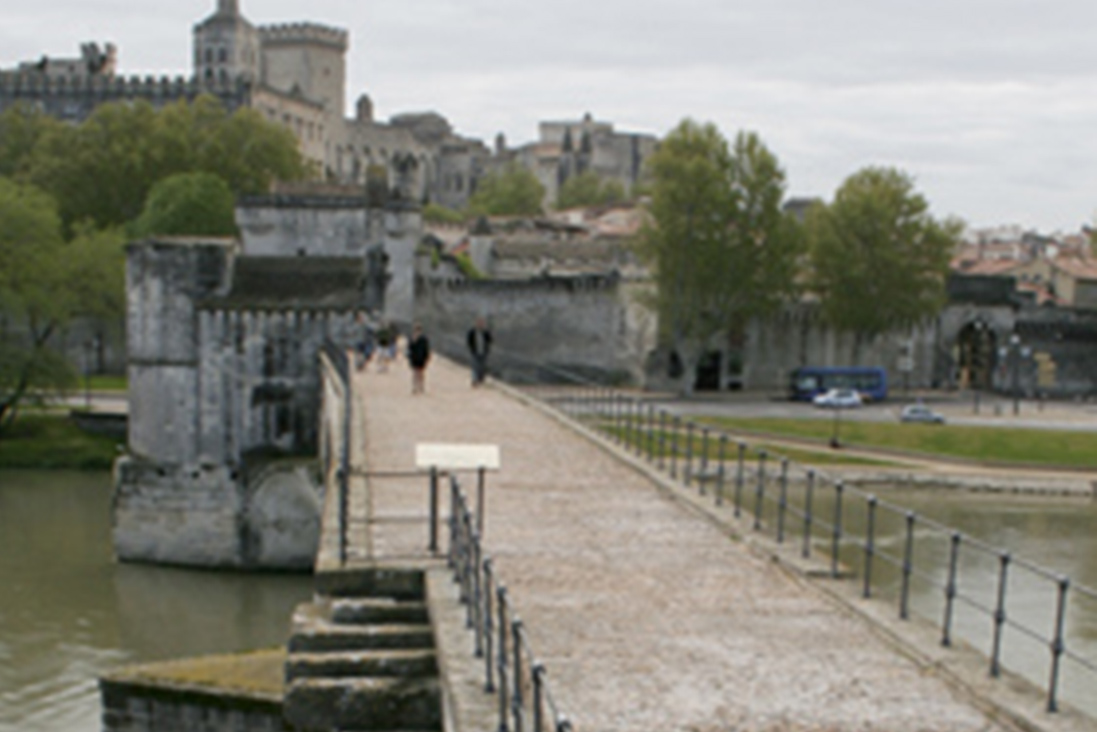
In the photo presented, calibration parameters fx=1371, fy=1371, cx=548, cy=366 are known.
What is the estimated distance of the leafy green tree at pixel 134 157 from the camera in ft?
213

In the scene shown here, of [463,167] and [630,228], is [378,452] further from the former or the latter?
[463,167]

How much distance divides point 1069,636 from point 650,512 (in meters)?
12.8

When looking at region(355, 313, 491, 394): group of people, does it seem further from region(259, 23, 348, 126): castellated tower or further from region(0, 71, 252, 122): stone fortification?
region(259, 23, 348, 126): castellated tower

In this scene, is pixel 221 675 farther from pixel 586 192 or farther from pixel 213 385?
pixel 586 192

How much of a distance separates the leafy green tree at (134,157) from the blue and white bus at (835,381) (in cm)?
2723

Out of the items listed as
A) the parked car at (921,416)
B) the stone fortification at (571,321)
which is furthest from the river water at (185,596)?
the stone fortification at (571,321)

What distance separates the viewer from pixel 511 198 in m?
109

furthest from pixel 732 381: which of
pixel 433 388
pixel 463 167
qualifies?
pixel 463 167

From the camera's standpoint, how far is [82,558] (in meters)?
32.0

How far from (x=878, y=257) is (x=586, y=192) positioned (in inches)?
2550

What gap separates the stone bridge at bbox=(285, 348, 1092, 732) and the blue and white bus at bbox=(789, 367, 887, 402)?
47.1 m

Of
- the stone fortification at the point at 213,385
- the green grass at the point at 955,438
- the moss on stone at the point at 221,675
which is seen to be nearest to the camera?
the moss on stone at the point at 221,675

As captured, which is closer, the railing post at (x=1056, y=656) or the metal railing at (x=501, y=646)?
the metal railing at (x=501, y=646)

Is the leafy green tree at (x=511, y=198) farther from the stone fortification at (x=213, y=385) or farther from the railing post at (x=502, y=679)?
the railing post at (x=502, y=679)
